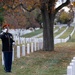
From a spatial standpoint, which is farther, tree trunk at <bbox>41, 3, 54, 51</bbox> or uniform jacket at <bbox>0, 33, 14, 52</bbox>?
tree trunk at <bbox>41, 3, 54, 51</bbox>

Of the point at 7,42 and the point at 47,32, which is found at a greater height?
the point at 7,42

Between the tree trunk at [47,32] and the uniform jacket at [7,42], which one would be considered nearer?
the uniform jacket at [7,42]

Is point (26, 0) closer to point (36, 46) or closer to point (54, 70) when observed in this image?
point (36, 46)

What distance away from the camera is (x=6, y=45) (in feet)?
43.1

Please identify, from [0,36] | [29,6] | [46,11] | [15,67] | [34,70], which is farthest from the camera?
[29,6]

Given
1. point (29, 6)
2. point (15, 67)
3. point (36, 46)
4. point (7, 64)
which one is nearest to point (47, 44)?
point (36, 46)

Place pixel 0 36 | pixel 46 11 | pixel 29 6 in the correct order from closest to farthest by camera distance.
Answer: pixel 0 36
pixel 46 11
pixel 29 6

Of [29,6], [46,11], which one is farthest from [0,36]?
[29,6]

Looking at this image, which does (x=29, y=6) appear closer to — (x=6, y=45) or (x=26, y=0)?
(x=26, y=0)

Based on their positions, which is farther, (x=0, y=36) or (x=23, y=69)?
(x=23, y=69)

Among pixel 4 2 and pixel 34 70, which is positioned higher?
pixel 4 2

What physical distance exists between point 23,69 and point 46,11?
12.1 metres

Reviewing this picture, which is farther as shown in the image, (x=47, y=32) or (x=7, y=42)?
(x=47, y=32)

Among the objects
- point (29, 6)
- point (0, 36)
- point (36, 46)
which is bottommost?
point (36, 46)
